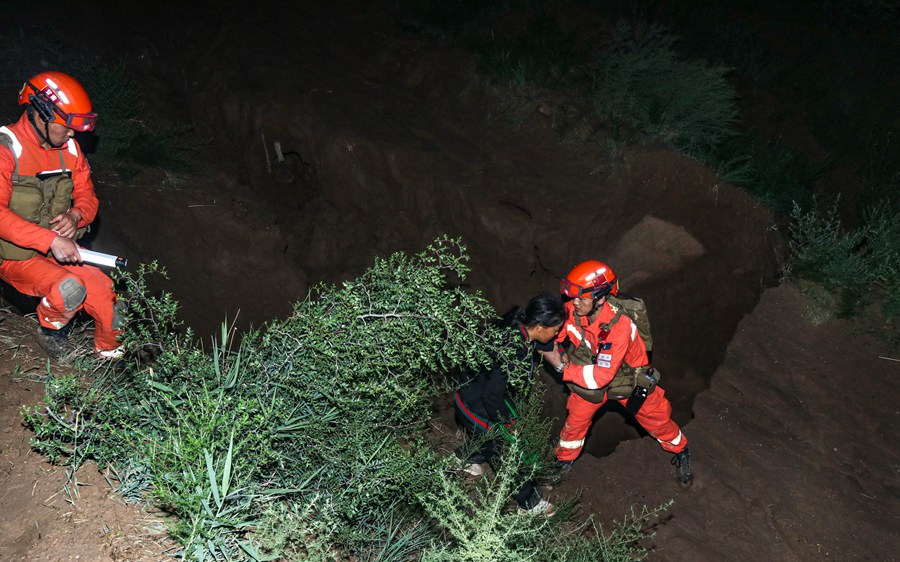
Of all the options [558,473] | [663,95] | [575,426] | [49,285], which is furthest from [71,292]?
[663,95]

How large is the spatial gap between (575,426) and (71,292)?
354 centimetres

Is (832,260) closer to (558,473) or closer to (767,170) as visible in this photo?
(767,170)

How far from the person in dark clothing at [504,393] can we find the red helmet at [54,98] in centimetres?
292

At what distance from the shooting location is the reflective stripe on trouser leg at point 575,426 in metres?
4.94

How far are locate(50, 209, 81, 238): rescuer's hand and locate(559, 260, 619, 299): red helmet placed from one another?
3.22 meters

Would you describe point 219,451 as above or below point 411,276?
below

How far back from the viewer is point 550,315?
14.4 ft

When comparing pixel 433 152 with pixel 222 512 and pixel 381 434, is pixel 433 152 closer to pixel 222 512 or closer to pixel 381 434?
pixel 381 434

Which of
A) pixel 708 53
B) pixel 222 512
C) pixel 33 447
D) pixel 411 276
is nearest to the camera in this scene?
pixel 222 512

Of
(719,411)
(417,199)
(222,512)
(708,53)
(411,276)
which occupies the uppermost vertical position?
(411,276)

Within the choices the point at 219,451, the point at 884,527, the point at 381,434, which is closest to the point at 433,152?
the point at 381,434

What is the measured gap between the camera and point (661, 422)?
523 centimetres

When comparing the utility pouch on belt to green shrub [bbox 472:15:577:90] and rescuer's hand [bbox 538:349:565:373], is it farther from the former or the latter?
green shrub [bbox 472:15:577:90]

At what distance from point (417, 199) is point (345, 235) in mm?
943
